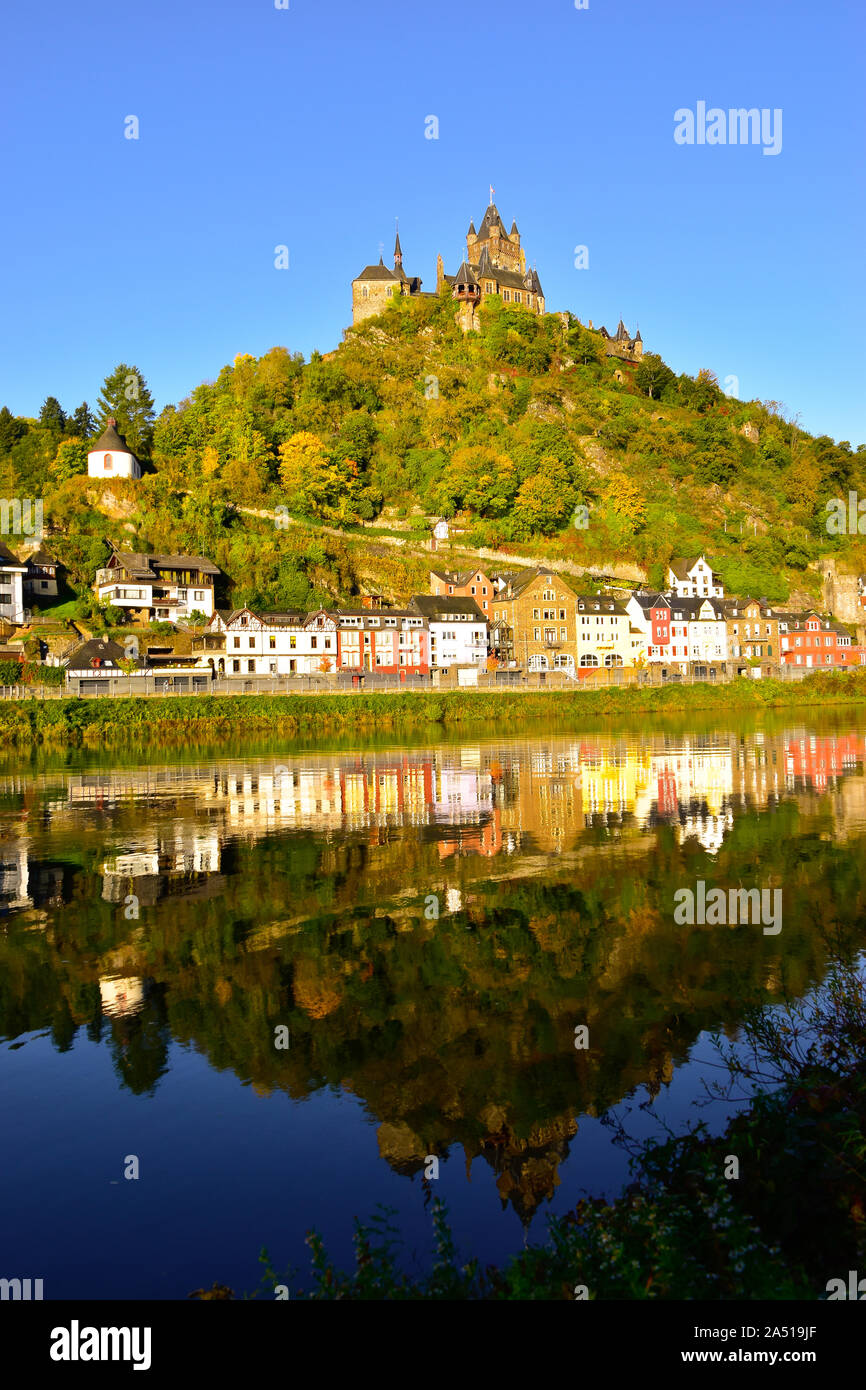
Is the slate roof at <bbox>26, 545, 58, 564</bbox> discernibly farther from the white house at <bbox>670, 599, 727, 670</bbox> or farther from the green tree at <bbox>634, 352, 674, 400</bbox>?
the green tree at <bbox>634, 352, 674, 400</bbox>

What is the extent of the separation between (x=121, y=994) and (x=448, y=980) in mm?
5398

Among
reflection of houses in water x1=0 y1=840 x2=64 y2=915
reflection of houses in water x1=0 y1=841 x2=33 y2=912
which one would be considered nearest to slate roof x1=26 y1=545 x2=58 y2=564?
reflection of houses in water x1=0 y1=841 x2=33 y2=912

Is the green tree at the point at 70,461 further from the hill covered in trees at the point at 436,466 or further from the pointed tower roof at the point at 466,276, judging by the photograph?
the pointed tower roof at the point at 466,276

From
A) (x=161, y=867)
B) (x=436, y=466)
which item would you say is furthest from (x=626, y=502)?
(x=161, y=867)

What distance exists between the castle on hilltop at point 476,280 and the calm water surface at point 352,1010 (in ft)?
433

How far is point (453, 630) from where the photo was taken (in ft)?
316

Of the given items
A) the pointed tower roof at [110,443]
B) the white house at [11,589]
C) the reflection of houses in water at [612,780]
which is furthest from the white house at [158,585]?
the reflection of houses in water at [612,780]

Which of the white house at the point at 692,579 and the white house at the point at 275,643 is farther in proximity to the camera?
the white house at the point at 692,579

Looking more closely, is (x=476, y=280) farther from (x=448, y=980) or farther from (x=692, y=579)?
(x=448, y=980)

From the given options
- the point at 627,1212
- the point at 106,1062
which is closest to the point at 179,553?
the point at 106,1062

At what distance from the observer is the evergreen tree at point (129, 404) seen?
372 feet

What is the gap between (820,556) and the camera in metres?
127

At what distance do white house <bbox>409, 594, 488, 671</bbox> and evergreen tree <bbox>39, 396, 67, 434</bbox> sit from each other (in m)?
57.1
